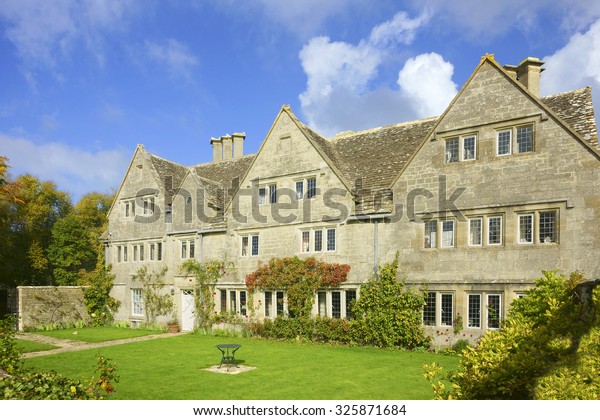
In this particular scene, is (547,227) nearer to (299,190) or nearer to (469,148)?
(469,148)

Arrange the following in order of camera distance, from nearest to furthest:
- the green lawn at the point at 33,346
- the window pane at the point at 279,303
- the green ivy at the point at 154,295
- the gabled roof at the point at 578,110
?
the gabled roof at the point at 578,110, the green lawn at the point at 33,346, the window pane at the point at 279,303, the green ivy at the point at 154,295

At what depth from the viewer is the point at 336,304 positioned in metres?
23.3

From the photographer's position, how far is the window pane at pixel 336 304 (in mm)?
Answer: 23178

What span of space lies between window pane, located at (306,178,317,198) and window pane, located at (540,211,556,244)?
1118 cm

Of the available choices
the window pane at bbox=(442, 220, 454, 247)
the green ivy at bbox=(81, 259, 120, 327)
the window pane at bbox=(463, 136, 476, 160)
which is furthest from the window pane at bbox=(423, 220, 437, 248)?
Answer: the green ivy at bbox=(81, 259, 120, 327)

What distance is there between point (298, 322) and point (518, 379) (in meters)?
17.1

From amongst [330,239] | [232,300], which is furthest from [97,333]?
[330,239]

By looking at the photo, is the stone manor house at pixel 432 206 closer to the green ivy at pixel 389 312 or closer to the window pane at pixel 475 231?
the window pane at pixel 475 231

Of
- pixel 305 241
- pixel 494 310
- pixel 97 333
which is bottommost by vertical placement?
pixel 97 333

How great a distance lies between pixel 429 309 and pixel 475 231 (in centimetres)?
414

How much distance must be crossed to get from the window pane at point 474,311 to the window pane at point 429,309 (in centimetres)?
161

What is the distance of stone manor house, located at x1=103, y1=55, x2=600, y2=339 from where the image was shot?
17.9 metres

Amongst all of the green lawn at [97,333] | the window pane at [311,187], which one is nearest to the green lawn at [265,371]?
the green lawn at [97,333]
